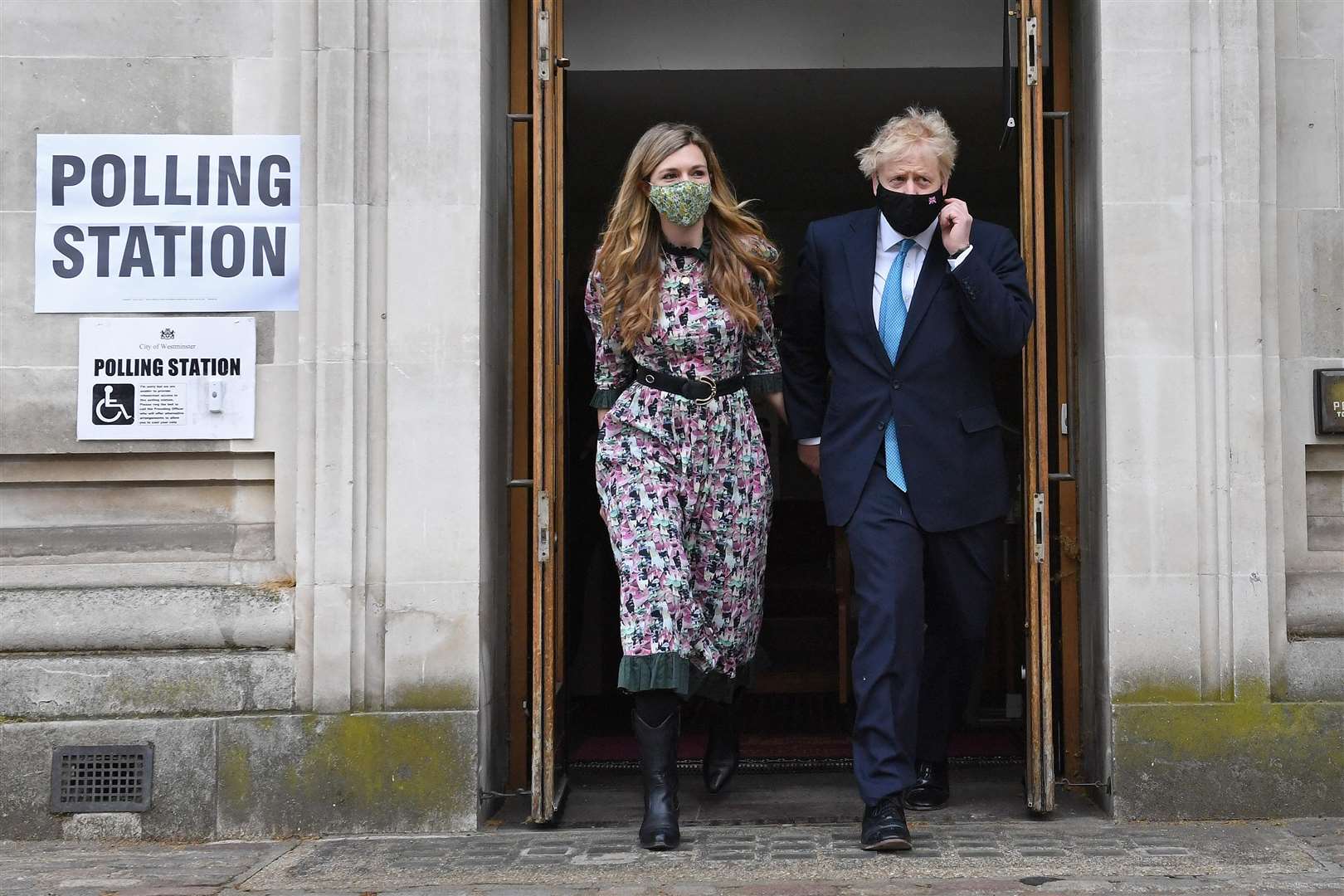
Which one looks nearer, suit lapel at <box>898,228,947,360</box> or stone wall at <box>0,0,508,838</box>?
suit lapel at <box>898,228,947,360</box>

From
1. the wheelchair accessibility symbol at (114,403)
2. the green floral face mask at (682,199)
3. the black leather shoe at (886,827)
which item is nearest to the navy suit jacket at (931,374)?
the green floral face mask at (682,199)

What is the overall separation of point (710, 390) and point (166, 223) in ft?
6.12

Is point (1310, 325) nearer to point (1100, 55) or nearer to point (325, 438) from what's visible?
point (1100, 55)

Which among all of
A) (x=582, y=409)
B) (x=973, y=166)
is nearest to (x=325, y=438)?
(x=582, y=409)

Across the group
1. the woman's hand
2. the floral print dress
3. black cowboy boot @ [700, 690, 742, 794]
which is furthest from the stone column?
the woman's hand

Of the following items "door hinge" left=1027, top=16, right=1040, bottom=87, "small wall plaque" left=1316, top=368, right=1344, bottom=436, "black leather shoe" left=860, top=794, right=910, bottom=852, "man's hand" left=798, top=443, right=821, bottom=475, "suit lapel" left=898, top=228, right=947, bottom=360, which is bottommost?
"black leather shoe" left=860, top=794, right=910, bottom=852

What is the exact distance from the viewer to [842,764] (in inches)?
195

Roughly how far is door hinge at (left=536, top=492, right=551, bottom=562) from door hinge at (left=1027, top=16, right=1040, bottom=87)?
2034mm

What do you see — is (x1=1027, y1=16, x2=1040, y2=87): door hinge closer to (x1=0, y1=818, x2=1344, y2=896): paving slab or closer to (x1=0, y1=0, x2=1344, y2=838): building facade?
(x1=0, y1=0, x2=1344, y2=838): building facade

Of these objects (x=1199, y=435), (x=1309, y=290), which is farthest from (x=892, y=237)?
(x=1309, y=290)

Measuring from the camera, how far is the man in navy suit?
386 cm

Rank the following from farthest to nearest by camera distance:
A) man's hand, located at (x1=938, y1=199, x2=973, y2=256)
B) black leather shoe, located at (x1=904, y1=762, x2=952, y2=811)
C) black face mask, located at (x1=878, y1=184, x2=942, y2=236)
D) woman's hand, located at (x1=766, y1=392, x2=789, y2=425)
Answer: woman's hand, located at (x1=766, y1=392, x2=789, y2=425), black leather shoe, located at (x1=904, y1=762, x2=952, y2=811), black face mask, located at (x1=878, y1=184, x2=942, y2=236), man's hand, located at (x1=938, y1=199, x2=973, y2=256)

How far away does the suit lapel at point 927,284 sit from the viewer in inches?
158

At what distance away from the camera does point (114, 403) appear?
432cm
